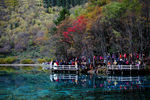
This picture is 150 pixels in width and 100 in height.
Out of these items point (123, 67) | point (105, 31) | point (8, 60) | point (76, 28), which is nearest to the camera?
point (123, 67)

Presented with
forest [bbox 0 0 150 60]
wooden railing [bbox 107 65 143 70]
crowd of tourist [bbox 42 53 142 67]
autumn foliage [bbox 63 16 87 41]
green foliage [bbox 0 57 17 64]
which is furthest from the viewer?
green foliage [bbox 0 57 17 64]

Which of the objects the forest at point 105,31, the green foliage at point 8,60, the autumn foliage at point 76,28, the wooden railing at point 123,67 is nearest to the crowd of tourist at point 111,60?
the wooden railing at point 123,67

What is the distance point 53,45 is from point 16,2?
235 ft

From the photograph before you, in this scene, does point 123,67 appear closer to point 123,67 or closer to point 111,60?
point 123,67

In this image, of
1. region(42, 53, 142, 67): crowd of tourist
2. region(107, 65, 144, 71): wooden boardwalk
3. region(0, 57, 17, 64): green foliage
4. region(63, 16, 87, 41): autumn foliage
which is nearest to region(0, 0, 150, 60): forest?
region(63, 16, 87, 41): autumn foliage

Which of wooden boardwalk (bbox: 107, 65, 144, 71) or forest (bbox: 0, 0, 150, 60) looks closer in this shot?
wooden boardwalk (bbox: 107, 65, 144, 71)

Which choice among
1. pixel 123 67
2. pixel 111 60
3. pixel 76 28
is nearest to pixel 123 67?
pixel 123 67

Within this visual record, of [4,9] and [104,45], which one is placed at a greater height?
[4,9]

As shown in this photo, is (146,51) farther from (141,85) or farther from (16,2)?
(16,2)

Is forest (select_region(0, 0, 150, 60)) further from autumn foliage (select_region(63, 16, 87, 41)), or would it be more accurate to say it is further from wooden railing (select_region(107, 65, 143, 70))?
wooden railing (select_region(107, 65, 143, 70))

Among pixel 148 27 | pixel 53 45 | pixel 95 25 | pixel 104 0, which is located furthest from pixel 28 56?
pixel 148 27

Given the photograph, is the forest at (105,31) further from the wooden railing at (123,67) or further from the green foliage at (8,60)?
the green foliage at (8,60)

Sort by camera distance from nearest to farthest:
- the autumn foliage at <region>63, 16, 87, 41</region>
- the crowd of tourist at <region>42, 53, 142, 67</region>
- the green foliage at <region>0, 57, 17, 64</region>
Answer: the crowd of tourist at <region>42, 53, 142, 67</region>
the autumn foliage at <region>63, 16, 87, 41</region>
the green foliage at <region>0, 57, 17, 64</region>

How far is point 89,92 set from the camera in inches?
1110
